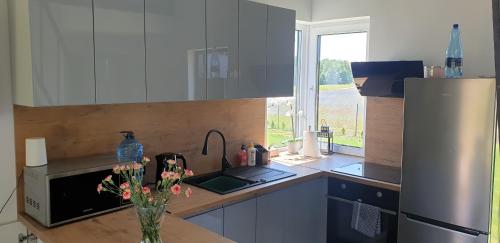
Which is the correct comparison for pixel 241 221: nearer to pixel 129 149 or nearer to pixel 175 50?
pixel 129 149

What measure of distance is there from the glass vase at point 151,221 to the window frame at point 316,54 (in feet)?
8.13

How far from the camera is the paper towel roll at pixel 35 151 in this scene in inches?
80.5

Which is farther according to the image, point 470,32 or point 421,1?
point 421,1

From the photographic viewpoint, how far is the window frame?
3590 mm

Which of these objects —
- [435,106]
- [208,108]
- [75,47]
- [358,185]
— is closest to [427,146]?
[435,106]

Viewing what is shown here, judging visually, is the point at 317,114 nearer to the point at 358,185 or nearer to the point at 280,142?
Answer: the point at 280,142

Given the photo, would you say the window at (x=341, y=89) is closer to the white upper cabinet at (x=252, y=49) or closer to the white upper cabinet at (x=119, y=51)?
the white upper cabinet at (x=252, y=49)

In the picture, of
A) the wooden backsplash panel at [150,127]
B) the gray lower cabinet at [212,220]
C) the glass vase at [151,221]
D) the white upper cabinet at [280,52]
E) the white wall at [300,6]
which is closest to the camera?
the glass vase at [151,221]

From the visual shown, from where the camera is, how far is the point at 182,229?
189 cm

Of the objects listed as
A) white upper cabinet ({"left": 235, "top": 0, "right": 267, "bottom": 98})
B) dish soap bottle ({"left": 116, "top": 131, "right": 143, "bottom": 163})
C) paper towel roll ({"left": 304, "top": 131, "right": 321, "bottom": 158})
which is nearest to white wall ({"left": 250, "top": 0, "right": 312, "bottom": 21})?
white upper cabinet ({"left": 235, "top": 0, "right": 267, "bottom": 98})

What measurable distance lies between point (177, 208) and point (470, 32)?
2.33m

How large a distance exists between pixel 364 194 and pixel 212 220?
118 centimetres

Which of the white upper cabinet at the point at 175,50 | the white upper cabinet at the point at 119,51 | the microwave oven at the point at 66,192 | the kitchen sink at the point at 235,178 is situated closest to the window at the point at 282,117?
the kitchen sink at the point at 235,178

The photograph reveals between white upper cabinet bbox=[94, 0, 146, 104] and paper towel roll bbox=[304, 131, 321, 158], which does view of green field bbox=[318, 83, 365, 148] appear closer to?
paper towel roll bbox=[304, 131, 321, 158]
